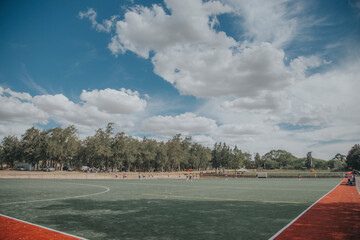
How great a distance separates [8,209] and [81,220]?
5.95m

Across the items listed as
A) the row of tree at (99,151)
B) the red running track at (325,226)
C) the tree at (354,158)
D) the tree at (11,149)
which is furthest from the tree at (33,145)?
the tree at (354,158)

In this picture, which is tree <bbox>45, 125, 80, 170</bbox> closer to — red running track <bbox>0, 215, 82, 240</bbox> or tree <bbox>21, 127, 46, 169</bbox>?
tree <bbox>21, 127, 46, 169</bbox>

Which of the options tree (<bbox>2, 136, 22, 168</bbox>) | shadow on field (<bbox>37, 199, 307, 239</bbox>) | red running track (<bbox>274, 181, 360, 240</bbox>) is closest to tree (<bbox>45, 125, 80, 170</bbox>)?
tree (<bbox>2, 136, 22, 168</bbox>)

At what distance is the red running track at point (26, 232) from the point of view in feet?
28.1

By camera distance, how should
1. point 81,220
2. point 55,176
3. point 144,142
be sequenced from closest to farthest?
point 81,220
point 55,176
point 144,142

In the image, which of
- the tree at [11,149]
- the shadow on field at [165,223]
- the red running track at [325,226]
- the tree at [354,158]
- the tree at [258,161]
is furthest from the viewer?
the tree at [258,161]

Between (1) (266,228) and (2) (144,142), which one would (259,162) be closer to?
(2) (144,142)

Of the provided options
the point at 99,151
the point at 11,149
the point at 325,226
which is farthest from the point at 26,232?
the point at 11,149

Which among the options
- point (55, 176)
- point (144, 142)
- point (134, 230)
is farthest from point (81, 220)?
point (144, 142)

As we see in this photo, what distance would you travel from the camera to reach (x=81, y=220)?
11.4 meters

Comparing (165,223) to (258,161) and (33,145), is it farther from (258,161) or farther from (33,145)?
(258,161)

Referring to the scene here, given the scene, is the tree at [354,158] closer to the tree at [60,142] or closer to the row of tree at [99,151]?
the row of tree at [99,151]

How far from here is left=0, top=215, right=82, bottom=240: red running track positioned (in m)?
8.58

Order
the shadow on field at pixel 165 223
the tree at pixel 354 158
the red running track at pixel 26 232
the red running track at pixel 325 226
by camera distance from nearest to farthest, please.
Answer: the red running track at pixel 26 232, the red running track at pixel 325 226, the shadow on field at pixel 165 223, the tree at pixel 354 158
